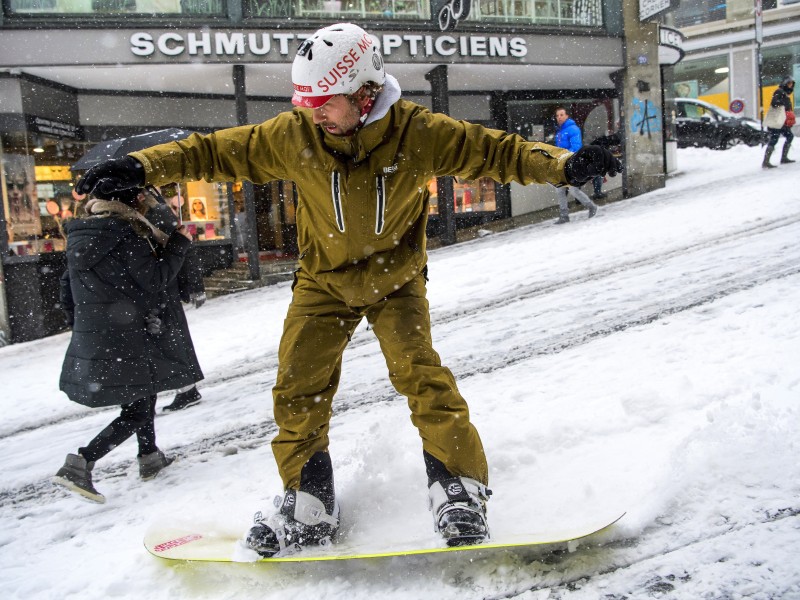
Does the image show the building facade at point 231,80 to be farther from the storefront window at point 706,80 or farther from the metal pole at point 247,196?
the storefront window at point 706,80

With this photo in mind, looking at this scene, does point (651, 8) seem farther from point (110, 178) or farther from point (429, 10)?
point (110, 178)

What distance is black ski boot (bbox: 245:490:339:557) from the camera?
2514 mm

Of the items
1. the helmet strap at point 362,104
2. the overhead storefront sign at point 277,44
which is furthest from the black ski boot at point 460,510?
the overhead storefront sign at point 277,44

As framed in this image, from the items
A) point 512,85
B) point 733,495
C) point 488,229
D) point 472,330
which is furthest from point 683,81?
point 733,495

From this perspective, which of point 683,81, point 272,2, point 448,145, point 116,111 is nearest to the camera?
point 448,145

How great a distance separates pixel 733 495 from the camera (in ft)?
8.79

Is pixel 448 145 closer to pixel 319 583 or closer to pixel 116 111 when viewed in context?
pixel 319 583

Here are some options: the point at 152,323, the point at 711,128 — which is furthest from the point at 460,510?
the point at 711,128

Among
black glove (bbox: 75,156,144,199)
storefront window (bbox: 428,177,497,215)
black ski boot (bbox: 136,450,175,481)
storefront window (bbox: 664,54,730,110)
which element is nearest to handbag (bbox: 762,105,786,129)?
storefront window (bbox: 428,177,497,215)

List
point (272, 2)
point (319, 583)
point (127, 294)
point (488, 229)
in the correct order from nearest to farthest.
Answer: point (319, 583) → point (127, 294) → point (272, 2) → point (488, 229)

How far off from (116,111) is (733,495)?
12.7m

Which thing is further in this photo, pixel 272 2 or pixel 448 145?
pixel 272 2

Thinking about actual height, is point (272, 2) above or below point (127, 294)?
above

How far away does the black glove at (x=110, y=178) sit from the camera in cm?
243
